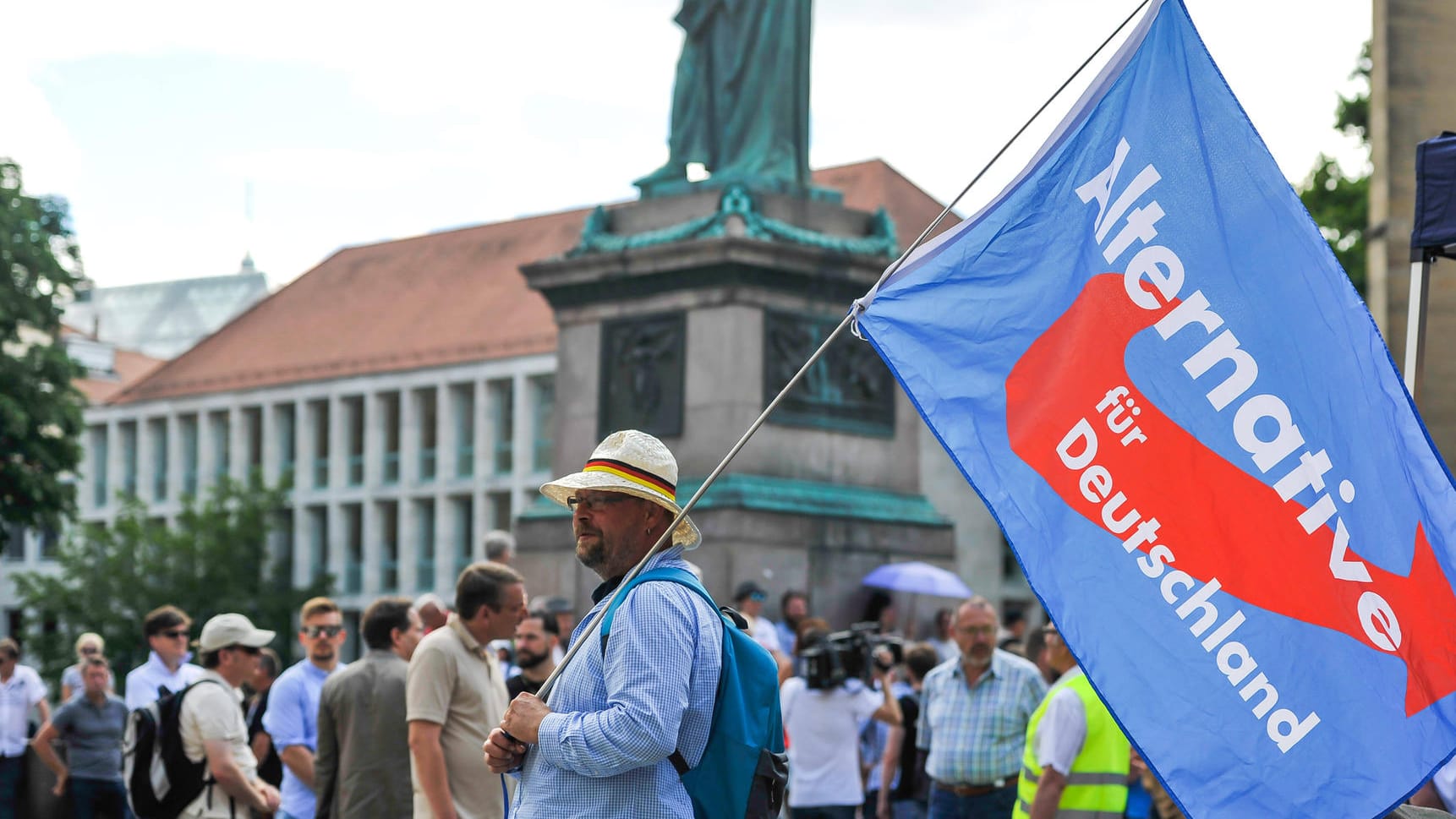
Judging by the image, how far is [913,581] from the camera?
17797 millimetres

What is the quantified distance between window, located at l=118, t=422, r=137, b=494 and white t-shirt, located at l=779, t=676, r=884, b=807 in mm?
75019

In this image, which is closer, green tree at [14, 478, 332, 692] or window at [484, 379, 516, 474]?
green tree at [14, 478, 332, 692]

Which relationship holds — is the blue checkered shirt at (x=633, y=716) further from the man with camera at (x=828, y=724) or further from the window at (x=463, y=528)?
the window at (x=463, y=528)

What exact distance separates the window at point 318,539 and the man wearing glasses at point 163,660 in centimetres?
6777

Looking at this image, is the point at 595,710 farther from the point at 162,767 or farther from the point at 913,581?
the point at 913,581

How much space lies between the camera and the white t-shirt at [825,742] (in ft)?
41.2

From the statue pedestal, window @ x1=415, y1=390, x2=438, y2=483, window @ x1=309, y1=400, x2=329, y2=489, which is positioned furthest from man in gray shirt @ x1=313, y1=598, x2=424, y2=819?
window @ x1=309, y1=400, x2=329, y2=489

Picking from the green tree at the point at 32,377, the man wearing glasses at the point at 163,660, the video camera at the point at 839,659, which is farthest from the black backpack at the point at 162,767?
the green tree at the point at 32,377

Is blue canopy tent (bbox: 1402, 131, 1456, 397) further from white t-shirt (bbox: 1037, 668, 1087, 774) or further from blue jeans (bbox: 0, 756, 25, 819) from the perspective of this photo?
blue jeans (bbox: 0, 756, 25, 819)

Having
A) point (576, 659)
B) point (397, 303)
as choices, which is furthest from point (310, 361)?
point (576, 659)

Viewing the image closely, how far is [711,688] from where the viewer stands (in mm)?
5508

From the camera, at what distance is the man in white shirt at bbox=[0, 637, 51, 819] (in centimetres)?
1811

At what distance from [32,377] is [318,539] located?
141ft

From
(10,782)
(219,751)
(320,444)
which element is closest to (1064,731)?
(219,751)
